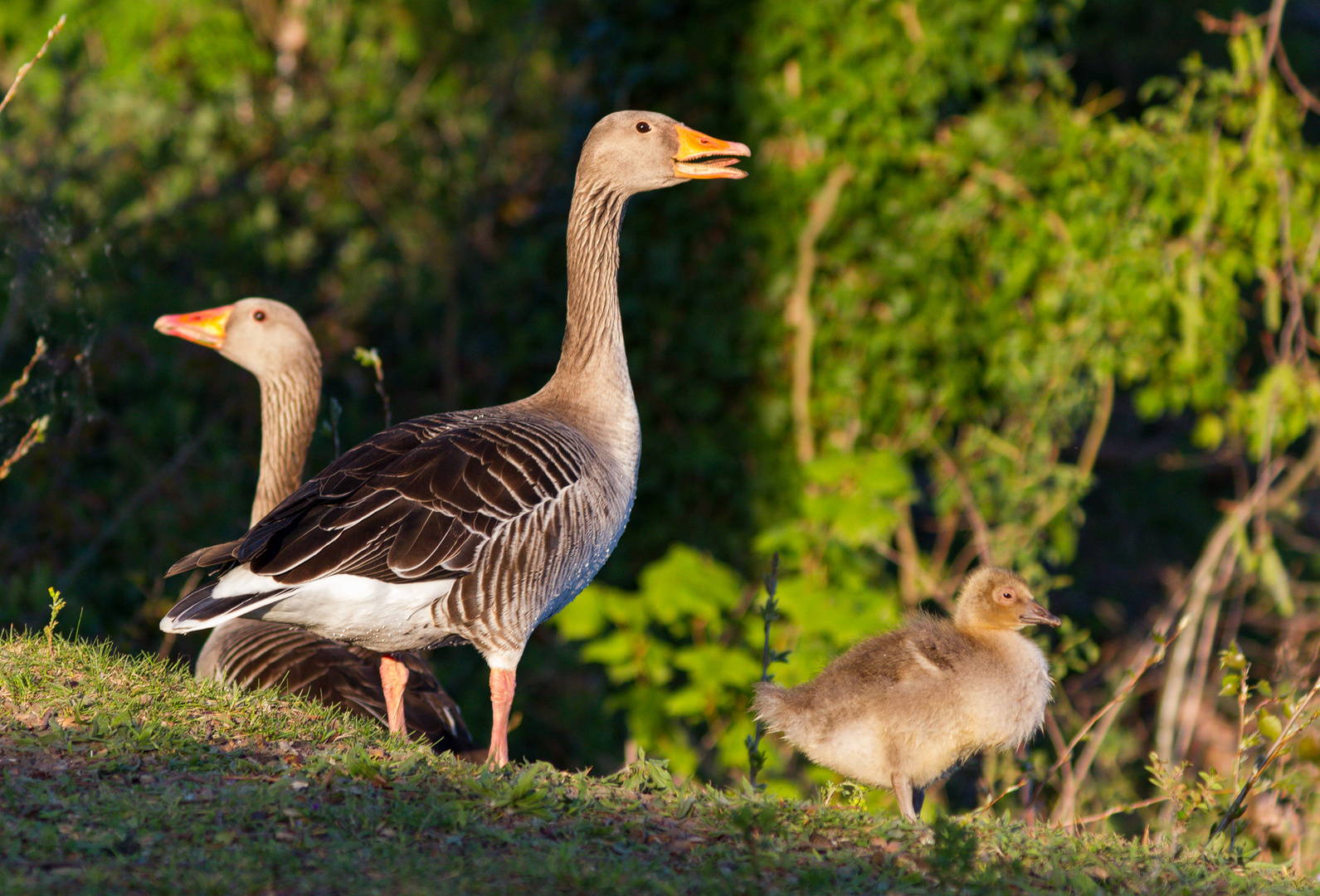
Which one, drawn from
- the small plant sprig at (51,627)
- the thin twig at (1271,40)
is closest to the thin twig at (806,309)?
the thin twig at (1271,40)

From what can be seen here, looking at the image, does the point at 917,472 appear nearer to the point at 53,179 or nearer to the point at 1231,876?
the point at 53,179

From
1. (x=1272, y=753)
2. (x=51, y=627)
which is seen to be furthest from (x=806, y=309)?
(x=51, y=627)

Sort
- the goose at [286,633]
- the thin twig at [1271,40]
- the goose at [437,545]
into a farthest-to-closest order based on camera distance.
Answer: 1. the thin twig at [1271,40]
2. the goose at [286,633]
3. the goose at [437,545]

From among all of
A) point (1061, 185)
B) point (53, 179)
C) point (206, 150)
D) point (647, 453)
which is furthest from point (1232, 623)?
point (206, 150)

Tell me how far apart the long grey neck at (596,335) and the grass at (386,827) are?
1.85 m

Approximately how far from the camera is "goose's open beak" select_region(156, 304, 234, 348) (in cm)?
684

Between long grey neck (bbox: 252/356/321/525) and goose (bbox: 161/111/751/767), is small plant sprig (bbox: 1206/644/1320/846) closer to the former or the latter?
goose (bbox: 161/111/751/767)

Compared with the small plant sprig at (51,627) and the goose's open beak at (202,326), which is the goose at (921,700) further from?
the goose's open beak at (202,326)

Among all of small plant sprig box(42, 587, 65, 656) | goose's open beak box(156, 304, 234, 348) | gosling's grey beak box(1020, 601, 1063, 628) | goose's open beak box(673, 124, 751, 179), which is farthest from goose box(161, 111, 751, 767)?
goose's open beak box(156, 304, 234, 348)

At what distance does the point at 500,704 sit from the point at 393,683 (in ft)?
1.84

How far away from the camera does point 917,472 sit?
1317 centimetres

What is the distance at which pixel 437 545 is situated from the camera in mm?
4867

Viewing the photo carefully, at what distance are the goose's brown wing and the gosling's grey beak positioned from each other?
189cm

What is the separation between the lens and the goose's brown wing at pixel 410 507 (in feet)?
15.6
